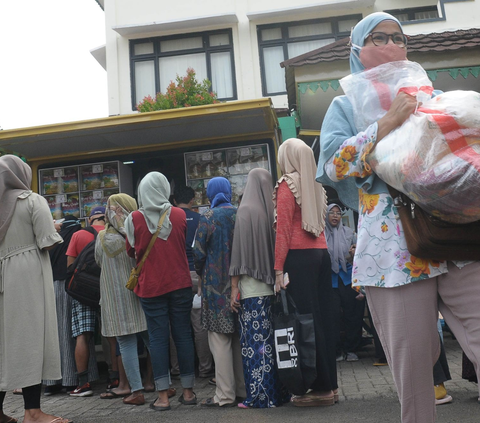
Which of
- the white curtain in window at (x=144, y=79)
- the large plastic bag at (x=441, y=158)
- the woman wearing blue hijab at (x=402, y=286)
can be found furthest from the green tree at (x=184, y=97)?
the large plastic bag at (x=441, y=158)

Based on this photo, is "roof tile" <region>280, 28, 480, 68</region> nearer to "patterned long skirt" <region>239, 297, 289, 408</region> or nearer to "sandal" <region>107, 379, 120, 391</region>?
"patterned long skirt" <region>239, 297, 289, 408</region>

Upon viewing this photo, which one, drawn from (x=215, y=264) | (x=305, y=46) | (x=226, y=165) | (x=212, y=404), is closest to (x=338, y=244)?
(x=215, y=264)

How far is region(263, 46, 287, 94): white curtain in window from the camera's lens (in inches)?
586

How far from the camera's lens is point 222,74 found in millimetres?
15133

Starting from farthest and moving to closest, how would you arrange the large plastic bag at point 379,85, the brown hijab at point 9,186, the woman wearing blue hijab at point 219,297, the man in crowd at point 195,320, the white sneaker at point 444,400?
the man in crowd at point 195,320
the woman wearing blue hijab at point 219,297
the brown hijab at point 9,186
the white sneaker at point 444,400
the large plastic bag at point 379,85

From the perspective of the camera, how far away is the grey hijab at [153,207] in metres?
5.00

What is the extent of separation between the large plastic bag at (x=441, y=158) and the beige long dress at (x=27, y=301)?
3.12 meters

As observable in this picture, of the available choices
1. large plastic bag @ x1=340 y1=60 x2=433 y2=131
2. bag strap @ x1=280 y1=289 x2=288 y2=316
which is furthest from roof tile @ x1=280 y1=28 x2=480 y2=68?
large plastic bag @ x1=340 y1=60 x2=433 y2=131

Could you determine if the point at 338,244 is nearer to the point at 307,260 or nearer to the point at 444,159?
the point at 307,260

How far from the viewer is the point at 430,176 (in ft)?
6.23

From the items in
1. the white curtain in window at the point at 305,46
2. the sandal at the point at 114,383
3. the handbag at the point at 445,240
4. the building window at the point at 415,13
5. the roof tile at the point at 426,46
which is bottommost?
the sandal at the point at 114,383

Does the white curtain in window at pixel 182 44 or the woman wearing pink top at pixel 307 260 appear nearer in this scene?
the woman wearing pink top at pixel 307 260

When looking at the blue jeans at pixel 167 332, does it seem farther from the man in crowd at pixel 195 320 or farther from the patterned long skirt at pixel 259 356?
the man in crowd at pixel 195 320

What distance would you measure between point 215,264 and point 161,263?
0.51 m
